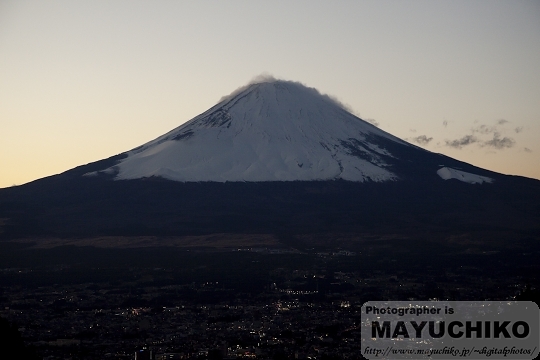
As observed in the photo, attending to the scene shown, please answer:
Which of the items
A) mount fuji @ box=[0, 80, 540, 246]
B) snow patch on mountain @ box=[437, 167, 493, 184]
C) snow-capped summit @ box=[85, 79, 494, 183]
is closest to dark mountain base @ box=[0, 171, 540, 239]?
mount fuji @ box=[0, 80, 540, 246]

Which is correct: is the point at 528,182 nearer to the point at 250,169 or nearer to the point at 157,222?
the point at 250,169

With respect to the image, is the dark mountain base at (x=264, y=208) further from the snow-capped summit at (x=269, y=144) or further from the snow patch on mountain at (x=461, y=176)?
the snow-capped summit at (x=269, y=144)

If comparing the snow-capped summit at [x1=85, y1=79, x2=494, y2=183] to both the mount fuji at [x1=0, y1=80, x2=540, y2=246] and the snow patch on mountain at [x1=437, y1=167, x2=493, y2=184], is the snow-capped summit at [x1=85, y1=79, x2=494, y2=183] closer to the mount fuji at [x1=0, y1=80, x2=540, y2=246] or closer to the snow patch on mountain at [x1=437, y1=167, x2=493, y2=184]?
the mount fuji at [x1=0, y1=80, x2=540, y2=246]

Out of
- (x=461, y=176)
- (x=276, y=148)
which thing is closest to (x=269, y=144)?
(x=276, y=148)

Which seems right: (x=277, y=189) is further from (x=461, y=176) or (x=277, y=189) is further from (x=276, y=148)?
(x=461, y=176)

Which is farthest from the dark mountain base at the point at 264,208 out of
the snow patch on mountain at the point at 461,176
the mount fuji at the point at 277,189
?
the snow patch on mountain at the point at 461,176

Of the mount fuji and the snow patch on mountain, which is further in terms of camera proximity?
the snow patch on mountain
